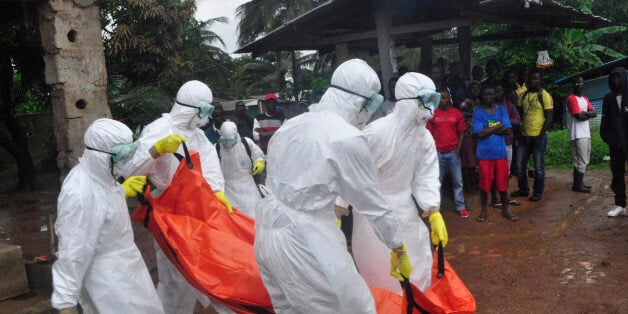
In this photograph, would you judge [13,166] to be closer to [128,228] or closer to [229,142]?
[229,142]

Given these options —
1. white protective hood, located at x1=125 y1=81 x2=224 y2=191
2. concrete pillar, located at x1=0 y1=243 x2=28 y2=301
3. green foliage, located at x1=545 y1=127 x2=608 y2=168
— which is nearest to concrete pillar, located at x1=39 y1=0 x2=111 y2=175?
concrete pillar, located at x1=0 y1=243 x2=28 y2=301

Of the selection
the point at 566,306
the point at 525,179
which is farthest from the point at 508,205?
the point at 566,306

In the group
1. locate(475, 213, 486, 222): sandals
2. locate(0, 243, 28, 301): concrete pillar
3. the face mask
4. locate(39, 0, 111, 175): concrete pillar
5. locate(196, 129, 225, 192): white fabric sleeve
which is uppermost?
locate(39, 0, 111, 175): concrete pillar

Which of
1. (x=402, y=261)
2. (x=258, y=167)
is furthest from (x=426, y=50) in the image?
(x=402, y=261)

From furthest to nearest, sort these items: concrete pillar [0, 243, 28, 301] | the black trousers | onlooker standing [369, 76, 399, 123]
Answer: onlooker standing [369, 76, 399, 123]
the black trousers
concrete pillar [0, 243, 28, 301]

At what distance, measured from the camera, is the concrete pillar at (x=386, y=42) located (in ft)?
27.1

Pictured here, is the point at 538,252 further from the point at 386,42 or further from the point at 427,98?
the point at 386,42

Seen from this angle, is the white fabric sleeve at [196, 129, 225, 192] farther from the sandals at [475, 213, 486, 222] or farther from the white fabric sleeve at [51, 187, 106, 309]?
the sandals at [475, 213, 486, 222]

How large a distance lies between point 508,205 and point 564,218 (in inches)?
32.8

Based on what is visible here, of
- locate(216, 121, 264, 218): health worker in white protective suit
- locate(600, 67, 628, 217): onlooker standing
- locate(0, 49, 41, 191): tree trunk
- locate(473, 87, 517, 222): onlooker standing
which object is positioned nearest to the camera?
locate(216, 121, 264, 218): health worker in white protective suit

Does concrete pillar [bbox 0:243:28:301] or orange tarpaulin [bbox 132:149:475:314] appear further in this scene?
concrete pillar [bbox 0:243:28:301]

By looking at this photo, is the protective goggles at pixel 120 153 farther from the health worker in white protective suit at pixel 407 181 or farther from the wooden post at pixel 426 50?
the wooden post at pixel 426 50

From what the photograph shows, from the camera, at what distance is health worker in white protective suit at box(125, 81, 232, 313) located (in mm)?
4090

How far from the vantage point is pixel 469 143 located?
8.06m
